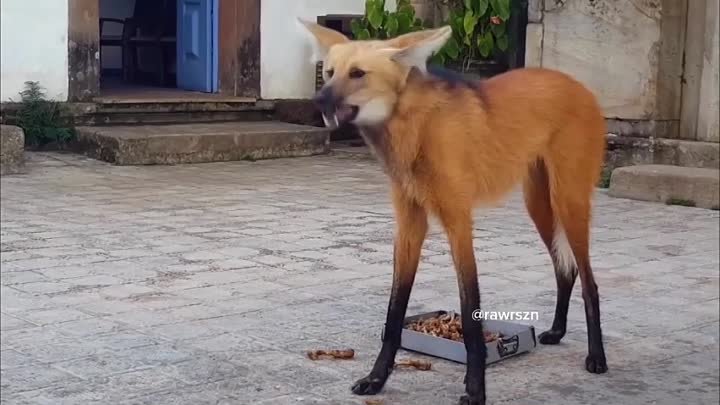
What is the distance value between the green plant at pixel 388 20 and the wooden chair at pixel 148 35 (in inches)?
170

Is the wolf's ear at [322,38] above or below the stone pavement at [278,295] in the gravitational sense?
above

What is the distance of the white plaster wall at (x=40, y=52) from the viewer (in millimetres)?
6469

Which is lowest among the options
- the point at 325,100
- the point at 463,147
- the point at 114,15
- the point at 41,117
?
the point at 41,117

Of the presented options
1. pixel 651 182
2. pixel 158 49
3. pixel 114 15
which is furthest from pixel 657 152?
pixel 114 15

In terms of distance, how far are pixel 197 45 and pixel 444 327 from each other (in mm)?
5381

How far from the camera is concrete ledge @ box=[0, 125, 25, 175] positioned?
425 centimetres

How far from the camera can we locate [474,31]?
3.86 meters

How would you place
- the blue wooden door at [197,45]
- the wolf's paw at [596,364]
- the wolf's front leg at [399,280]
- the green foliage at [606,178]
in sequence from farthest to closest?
the blue wooden door at [197,45] → the green foliage at [606,178] → the wolf's paw at [596,364] → the wolf's front leg at [399,280]

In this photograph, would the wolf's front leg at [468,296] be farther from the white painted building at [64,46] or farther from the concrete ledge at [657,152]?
the concrete ledge at [657,152]

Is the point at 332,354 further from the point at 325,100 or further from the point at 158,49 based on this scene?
the point at 158,49

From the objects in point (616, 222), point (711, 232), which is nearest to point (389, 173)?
point (711, 232)

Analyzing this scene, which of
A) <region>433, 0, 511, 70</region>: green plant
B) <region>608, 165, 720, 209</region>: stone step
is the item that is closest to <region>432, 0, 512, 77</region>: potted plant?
<region>433, 0, 511, 70</region>: green plant

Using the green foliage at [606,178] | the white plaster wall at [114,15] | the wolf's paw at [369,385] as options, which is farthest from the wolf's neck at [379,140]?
the white plaster wall at [114,15]

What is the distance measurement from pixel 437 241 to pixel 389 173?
2182 millimetres
